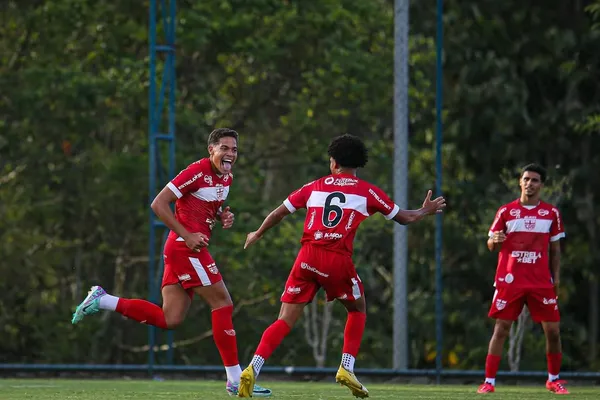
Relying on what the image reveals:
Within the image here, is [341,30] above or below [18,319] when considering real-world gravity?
above

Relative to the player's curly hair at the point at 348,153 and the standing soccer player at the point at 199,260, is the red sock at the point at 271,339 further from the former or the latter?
the player's curly hair at the point at 348,153

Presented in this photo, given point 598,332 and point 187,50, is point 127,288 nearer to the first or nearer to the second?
point 187,50

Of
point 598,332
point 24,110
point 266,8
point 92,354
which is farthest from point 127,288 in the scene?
point 598,332

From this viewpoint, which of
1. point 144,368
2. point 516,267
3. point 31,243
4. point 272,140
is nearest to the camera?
point 516,267

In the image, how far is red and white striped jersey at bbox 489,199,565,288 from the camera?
1102cm

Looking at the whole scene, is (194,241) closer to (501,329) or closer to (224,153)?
(224,153)

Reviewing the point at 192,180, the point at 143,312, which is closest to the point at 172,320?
the point at 143,312

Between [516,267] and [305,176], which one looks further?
[305,176]

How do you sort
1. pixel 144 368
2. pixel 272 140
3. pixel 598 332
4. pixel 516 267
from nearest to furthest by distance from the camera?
pixel 516 267 → pixel 144 368 → pixel 272 140 → pixel 598 332

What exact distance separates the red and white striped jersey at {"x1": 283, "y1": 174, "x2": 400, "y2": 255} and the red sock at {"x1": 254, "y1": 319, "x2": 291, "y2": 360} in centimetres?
55

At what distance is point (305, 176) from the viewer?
1953 cm

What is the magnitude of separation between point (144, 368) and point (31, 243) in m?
5.07

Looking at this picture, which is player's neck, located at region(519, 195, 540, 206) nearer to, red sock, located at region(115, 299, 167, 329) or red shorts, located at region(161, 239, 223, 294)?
red shorts, located at region(161, 239, 223, 294)

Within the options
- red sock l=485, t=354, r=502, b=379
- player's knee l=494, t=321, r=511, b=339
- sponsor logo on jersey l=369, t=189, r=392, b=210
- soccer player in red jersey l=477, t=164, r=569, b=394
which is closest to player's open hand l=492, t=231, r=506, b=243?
soccer player in red jersey l=477, t=164, r=569, b=394
